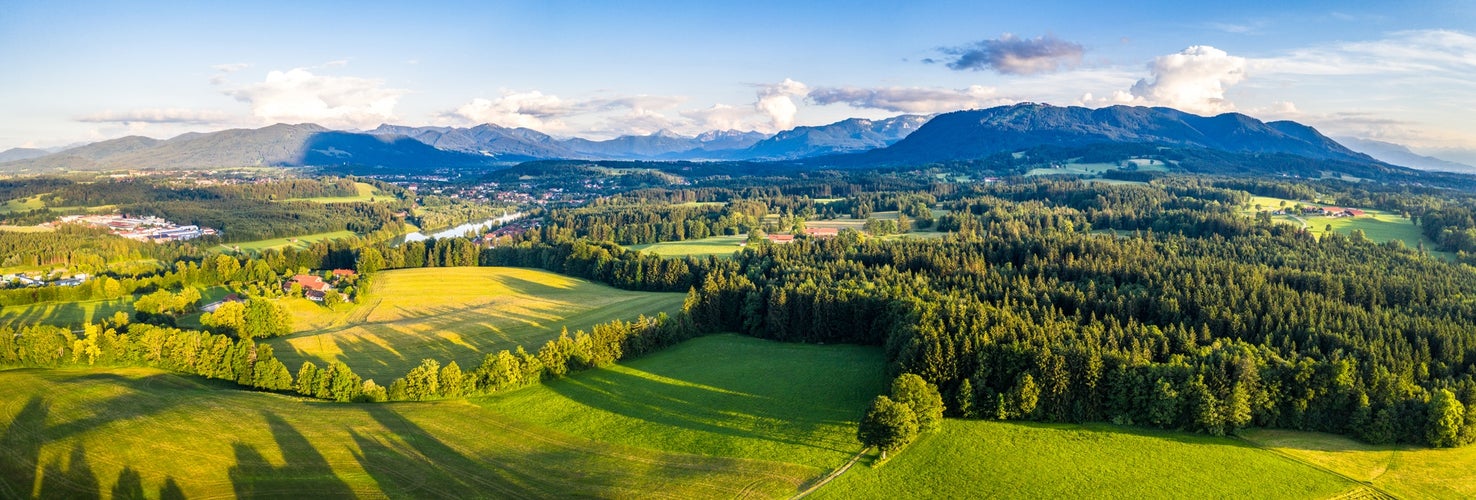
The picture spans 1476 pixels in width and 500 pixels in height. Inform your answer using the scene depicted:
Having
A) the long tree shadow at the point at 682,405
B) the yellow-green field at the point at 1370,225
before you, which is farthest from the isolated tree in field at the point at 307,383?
the yellow-green field at the point at 1370,225

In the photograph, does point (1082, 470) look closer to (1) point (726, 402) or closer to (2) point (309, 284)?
(1) point (726, 402)

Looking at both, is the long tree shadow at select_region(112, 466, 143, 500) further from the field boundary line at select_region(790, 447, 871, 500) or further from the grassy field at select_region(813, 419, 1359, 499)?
the grassy field at select_region(813, 419, 1359, 499)

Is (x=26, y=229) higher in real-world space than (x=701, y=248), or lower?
lower

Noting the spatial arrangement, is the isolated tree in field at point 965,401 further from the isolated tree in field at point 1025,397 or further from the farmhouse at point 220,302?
the farmhouse at point 220,302

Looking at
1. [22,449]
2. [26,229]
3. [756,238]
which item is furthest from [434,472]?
[26,229]

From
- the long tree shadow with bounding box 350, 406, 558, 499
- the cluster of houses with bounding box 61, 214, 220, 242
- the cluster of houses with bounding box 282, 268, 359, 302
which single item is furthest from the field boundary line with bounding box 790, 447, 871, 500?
the cluster of houses with bounding box 61, 214, 220, 242

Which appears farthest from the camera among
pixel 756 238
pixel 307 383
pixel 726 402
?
pixel 756 238

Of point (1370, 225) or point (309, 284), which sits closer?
point (309, 284)

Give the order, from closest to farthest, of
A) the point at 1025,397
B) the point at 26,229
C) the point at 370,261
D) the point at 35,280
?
1. the point at 1025,397
2. the point at 35,280
3. the point at 370,261
4. the point at 26,229
